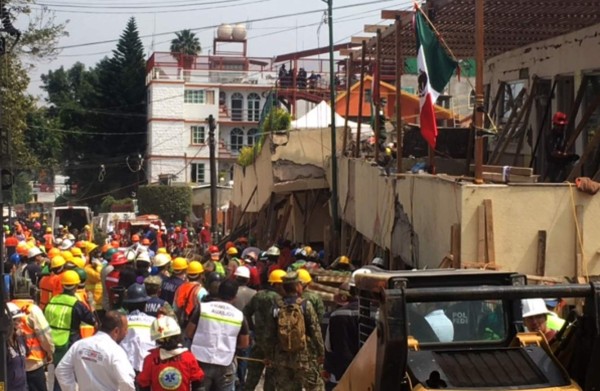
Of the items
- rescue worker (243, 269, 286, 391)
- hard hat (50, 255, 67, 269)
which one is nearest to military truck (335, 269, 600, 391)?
rescue worker (243, 269, 286, 391)

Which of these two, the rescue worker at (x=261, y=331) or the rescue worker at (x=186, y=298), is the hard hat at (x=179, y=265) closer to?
the rescue worker at (x=186, y=298)

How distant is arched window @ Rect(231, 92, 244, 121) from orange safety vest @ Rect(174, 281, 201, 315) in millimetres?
73795

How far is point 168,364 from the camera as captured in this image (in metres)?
8.43

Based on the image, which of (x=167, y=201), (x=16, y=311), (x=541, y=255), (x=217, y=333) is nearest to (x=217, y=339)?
(x=217, y=333)

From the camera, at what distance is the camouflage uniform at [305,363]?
10.5 meters

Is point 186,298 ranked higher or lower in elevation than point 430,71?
lower

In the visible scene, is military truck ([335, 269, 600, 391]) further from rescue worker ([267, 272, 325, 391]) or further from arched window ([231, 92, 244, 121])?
arched window ([231, 92, 244, 121])

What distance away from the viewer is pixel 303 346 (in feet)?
34.3

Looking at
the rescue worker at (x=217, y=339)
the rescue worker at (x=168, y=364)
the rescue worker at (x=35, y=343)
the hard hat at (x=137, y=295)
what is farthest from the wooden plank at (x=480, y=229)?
the rescue worker at (x=35, y=343)

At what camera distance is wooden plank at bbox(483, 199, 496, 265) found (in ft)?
38.9

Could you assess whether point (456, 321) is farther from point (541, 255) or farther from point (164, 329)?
point (541, 255)

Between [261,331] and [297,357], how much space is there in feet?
2.36

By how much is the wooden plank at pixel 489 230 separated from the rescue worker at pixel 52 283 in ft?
18.4

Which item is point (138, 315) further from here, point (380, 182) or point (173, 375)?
point (380, 182)
